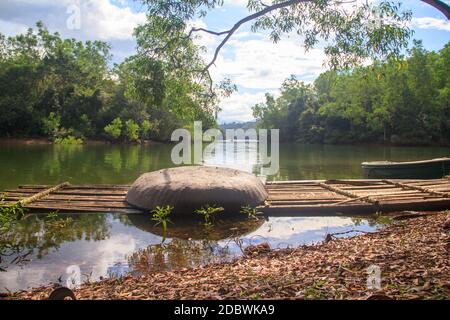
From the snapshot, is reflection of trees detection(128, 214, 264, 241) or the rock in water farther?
the rock in water

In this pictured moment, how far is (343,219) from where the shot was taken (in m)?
8.60

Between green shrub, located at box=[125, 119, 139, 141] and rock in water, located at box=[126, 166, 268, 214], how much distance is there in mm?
37751

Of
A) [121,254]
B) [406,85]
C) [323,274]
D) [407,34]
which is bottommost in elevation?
[121,254]

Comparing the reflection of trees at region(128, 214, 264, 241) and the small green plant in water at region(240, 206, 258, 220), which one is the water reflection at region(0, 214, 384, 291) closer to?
the reflection of trees at region(128, 214, 264, 241)

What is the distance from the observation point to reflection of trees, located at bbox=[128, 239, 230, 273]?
5.74 meters

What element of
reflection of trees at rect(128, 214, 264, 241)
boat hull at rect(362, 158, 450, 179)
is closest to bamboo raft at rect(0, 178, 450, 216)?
reflection of trees at rect(128, 214, 264, 241)

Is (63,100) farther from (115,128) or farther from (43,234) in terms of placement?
(43,234)

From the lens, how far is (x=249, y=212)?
8.55 m

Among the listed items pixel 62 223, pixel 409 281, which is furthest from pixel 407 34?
pixel 62 223

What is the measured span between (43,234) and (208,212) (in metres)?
3.18

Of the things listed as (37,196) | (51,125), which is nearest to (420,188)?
(37,196)

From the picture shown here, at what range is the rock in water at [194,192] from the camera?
8469mm

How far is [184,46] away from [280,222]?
14.1 ft

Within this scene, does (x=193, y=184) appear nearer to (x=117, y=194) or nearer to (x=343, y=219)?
(x=117, y=194)
